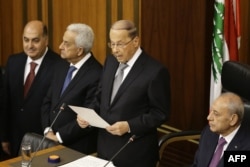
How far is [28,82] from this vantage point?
4.10 metres

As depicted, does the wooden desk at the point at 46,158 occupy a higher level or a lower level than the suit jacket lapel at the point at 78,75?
lower

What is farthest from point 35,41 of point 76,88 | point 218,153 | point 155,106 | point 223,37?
point 218,153

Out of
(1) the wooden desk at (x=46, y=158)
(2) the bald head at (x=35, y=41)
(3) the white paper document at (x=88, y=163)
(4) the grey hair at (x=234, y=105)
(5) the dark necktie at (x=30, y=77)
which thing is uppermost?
(2) the bald head at (x=35, y=41)

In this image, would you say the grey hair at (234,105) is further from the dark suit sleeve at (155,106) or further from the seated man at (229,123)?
the dark suit sleeve at (155,106)

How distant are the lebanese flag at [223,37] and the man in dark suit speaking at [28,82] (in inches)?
48.5

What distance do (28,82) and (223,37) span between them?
1.55 meters

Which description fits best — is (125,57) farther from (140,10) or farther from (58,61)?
(140,10)

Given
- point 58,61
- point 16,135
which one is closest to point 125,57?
point 58,61

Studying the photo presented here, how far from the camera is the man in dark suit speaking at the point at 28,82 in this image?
4.05 metres

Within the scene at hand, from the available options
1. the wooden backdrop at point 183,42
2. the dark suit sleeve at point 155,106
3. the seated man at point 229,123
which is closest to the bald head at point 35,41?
the wooden backdrop at point 183,42

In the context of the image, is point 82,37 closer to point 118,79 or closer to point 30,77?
point 118,79

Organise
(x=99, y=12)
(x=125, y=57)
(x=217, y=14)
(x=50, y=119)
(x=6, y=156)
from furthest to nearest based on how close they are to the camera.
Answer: (x=99, y=12)
(x=6, y=156)
(x=217, y=14)
(x=50, y=119)
(x=125, y=57)

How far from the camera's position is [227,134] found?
9.89 ft

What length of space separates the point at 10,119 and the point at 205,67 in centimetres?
161
